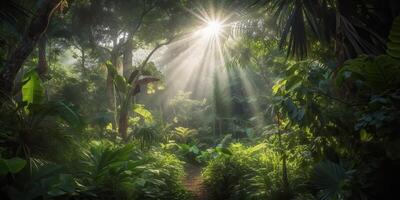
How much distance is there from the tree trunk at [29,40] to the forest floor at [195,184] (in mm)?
4415

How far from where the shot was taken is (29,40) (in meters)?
6.07

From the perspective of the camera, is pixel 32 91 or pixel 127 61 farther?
pixel 127 61

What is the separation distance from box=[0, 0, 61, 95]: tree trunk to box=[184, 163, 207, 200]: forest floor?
174 inches

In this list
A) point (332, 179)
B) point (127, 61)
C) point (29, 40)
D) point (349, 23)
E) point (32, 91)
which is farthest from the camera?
point (127, 61)

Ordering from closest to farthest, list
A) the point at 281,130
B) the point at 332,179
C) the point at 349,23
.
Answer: the point at 332,179 → the point at 349,23 → the point at 281,130

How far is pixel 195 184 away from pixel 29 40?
569 centimetres

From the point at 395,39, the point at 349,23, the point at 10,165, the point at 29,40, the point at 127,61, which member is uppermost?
the point at 127,61

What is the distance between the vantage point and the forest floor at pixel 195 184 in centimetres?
831

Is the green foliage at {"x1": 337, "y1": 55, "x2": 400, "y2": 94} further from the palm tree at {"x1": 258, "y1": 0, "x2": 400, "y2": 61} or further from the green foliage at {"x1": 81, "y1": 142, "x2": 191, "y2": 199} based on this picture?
the green foliage at {"x1": 81, "y1": 142, "x2": 191, "y2": 199}

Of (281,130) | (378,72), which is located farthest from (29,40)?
(378,72)

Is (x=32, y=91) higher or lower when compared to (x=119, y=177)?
higher

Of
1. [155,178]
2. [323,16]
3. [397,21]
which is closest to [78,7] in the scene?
[155,178]

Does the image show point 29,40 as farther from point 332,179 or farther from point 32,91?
point 332,179

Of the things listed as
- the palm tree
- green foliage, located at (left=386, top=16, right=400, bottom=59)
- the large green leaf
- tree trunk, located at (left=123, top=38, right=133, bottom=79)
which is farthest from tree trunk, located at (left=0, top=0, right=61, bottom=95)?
tree trunk, located at (left=123, top=38, right=133, bottom=79)
